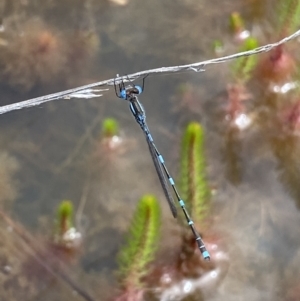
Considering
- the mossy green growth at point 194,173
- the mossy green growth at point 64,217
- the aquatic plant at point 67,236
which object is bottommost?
the mossy green growth at point 194,173

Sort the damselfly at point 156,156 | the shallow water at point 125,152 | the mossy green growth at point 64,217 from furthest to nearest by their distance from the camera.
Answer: the shallow water at point 125,152, the damselfly at point 156,156, the mossy green growth at point 64,217

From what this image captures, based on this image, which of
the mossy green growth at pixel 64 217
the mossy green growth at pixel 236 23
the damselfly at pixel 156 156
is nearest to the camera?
the mossy green growth at pixel 64 217

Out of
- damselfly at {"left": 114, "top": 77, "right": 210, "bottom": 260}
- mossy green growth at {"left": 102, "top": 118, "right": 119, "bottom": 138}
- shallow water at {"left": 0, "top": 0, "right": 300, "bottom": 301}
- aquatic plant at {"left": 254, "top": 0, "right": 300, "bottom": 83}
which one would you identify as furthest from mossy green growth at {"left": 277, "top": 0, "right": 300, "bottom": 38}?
mossy green growth at {"left": 102, "top": 118, "right": 119, "bottom": 138}

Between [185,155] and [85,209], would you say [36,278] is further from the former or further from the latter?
[185,155]

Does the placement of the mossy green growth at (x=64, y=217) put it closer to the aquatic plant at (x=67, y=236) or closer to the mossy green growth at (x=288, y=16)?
the aquatic plant at (x=67, y=236)

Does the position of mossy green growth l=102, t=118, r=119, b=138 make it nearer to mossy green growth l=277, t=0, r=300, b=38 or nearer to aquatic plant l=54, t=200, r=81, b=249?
aquatic plant l=54, t=200, r=81, b=249

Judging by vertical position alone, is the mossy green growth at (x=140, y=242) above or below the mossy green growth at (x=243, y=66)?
below

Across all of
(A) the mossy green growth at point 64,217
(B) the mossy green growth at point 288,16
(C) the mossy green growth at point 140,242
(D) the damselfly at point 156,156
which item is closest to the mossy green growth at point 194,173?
(D) the damselfly at point 156,156

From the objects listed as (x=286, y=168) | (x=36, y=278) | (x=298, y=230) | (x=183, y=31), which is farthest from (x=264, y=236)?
(x=183, y=31)
